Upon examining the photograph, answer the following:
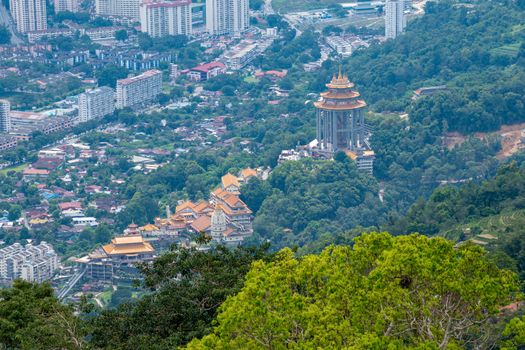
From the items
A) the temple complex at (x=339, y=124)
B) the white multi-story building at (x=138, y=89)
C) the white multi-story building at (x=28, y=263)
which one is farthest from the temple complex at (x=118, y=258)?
the white multi-story building at (x=138, y=89)

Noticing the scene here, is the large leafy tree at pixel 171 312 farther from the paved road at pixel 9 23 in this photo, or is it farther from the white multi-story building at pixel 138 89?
the paved road at pixel 9 23

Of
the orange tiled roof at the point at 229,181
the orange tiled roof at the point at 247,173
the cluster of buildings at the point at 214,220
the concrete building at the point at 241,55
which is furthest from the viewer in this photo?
the concrete building at the point at 241,55

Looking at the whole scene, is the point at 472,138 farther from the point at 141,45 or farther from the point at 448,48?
the point at 141,45

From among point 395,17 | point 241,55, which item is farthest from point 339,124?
point 241,55

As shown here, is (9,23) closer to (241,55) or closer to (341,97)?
(241,55)

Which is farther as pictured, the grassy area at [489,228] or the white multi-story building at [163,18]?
the white multi-story building at [163,18]

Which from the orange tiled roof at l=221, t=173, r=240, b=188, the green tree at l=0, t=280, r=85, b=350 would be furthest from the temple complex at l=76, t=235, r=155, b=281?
the green tree at l=0, t=280, r=85, b=350
